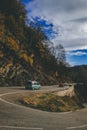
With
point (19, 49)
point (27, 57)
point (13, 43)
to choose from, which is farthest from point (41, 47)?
point (13, 43)

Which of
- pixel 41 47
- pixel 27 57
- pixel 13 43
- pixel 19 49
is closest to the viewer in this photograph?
pixel 13 43

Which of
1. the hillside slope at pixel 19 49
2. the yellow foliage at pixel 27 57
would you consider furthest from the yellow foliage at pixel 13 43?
the yellow foliage at pixel 27 57

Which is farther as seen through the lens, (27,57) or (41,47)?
(41,47)

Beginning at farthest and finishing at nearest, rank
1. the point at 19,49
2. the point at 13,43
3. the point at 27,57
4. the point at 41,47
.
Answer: the point at 41,47, the point at 27,57, the point at 19,49, the point at 13,43

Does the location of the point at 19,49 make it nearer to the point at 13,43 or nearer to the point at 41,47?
the point at 13,43

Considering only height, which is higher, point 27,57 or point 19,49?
point 19,49

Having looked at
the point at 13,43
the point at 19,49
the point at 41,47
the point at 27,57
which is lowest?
the point at 27,57

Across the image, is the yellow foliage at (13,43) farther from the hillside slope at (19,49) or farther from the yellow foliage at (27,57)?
the yellow foliage at (27,57)

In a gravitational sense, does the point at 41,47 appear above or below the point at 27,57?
above

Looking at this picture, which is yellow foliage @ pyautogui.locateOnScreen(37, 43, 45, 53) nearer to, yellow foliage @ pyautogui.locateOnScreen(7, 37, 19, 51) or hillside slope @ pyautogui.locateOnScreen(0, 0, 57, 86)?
hillside slope @ pyautogui.locateOnScreen(0, 0, 57, 86)

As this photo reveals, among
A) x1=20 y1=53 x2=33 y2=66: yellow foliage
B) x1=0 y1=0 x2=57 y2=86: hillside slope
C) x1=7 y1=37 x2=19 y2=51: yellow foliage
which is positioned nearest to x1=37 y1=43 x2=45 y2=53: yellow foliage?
x1=0 y1=0 x2=57 y2=86: hillside slope

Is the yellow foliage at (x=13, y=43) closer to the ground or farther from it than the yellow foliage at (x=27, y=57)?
farther from it

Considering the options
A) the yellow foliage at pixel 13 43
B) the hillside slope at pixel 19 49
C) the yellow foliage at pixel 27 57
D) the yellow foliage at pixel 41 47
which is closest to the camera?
the hillside slope at pixel 19 49

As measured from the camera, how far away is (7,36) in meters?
69.7
